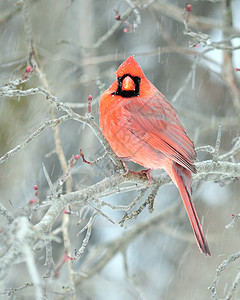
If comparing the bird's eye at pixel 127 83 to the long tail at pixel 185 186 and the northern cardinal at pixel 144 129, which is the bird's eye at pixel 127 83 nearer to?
the northern cardinal at pixel 144 129

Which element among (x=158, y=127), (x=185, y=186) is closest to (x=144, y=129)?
(x=158, y=127)

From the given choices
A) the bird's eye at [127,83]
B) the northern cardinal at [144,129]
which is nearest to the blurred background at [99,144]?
the northern cardinal at [144,129]

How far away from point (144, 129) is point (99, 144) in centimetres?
193

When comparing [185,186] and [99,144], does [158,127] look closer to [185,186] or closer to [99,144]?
[185,186]

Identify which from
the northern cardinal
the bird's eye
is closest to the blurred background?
the northern cardinal

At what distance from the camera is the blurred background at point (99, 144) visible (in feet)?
15.0

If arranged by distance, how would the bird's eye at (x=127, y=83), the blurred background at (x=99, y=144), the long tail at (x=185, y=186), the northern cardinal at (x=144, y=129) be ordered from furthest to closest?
1. the blurred background at (x=99, y=144)
2. the bird's eye at (x=127, y=83)
3. the northern cardinal at (x=144, y=129)
4. the long tail at (x=185, y=186)

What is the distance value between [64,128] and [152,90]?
2.63 m

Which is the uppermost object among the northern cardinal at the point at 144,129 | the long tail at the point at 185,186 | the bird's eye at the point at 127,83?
the bird's eye at the point at 127,83

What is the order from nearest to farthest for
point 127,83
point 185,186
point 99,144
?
point 185,186
point 127,83
point 99,144

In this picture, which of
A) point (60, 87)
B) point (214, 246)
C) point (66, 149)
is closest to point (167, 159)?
point (60, 87)

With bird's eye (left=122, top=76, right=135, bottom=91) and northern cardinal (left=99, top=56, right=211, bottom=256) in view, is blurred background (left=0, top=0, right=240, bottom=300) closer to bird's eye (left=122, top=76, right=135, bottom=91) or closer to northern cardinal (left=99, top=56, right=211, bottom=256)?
northern cardinal (left=99, top=56, right=211, bottom=256)

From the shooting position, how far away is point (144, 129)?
11.2 ft

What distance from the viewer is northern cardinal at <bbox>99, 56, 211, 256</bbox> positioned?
10.5 feet
